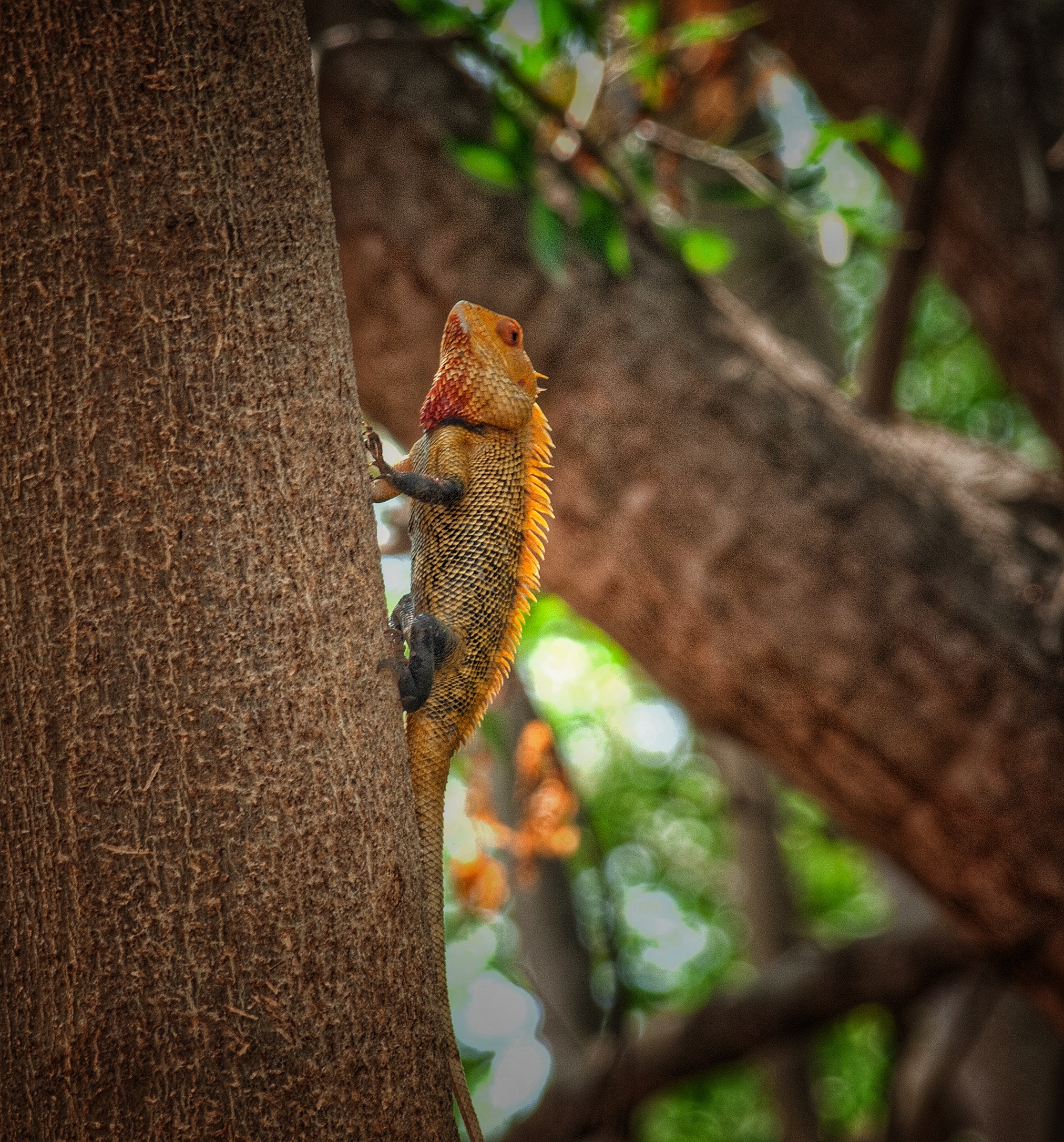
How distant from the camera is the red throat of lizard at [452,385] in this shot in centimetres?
213

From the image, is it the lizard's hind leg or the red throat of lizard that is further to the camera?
the red throat of lizard

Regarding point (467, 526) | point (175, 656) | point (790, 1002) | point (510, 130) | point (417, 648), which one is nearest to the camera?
point (175, 656)

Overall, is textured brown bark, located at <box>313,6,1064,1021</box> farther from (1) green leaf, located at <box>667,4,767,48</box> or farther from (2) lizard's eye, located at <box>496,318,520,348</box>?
(2) lizard's eye, located at <box>496,318,520,348</box>

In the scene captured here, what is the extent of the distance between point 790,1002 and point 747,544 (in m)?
3.09

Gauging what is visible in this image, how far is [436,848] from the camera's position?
1767mm

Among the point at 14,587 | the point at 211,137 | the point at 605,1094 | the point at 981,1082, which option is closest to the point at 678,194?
the point at 211,137

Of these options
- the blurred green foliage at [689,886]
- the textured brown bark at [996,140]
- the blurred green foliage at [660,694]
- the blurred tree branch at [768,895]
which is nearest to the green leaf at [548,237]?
the blurred green foliage at [660,694]

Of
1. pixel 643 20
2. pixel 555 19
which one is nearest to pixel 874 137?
pixel 555 19

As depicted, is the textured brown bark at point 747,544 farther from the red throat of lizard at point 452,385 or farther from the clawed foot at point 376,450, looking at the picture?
the clawed foot at point 376,450

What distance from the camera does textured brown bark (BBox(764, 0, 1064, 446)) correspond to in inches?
152

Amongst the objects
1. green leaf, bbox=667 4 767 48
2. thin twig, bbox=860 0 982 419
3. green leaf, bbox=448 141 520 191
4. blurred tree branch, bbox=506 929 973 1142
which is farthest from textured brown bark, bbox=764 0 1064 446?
blurred tree branch, bbox=506 929 973 1142

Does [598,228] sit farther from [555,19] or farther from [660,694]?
[660,694]

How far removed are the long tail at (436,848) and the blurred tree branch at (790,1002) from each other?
12.8ft

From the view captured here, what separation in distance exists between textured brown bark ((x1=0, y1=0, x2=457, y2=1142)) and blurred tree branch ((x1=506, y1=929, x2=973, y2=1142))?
4351 mm
